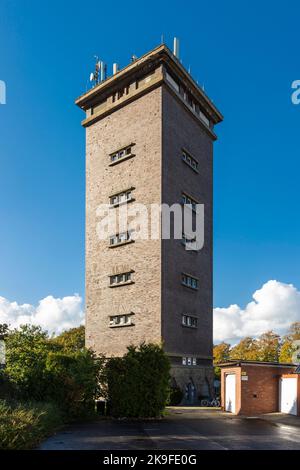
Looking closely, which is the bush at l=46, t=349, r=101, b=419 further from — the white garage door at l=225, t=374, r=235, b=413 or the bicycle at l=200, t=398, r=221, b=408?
the bicycle at l=200, t=398, r=221, b=408

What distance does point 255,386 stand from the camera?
31547 mm

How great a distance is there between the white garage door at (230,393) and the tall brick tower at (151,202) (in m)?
7.53

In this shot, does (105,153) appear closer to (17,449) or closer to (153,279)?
(153,279)

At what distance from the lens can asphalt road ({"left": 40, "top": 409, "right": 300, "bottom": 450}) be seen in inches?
638

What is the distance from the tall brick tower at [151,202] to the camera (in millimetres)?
41906

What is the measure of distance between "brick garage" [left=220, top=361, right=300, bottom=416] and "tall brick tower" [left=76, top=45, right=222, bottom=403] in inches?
361

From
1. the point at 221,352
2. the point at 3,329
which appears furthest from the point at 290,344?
the point at 3,329

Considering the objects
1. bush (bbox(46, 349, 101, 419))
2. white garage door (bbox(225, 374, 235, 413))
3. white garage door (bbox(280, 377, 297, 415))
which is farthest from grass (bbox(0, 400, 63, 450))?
white garage door (bbox(280, 377, 297, 415))

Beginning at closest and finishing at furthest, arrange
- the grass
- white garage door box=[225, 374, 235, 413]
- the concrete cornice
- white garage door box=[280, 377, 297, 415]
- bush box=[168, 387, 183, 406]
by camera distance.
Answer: the grass
white garage door box=[280, 377, 297, 415]
white garage door box=[225, 374, 235, 413]
bush box=[168, 387, 183, 406]
the concrete cornice

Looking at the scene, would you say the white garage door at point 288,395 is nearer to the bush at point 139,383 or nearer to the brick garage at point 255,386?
the brick garage at point 255,386

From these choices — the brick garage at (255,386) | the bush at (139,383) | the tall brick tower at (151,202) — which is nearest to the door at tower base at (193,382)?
the tall brick tower at (151,202)

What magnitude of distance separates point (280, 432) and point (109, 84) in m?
39.3

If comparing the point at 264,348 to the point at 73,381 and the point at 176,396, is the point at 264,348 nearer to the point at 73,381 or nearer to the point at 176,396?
the point at 176,396

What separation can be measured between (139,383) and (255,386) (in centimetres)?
961
